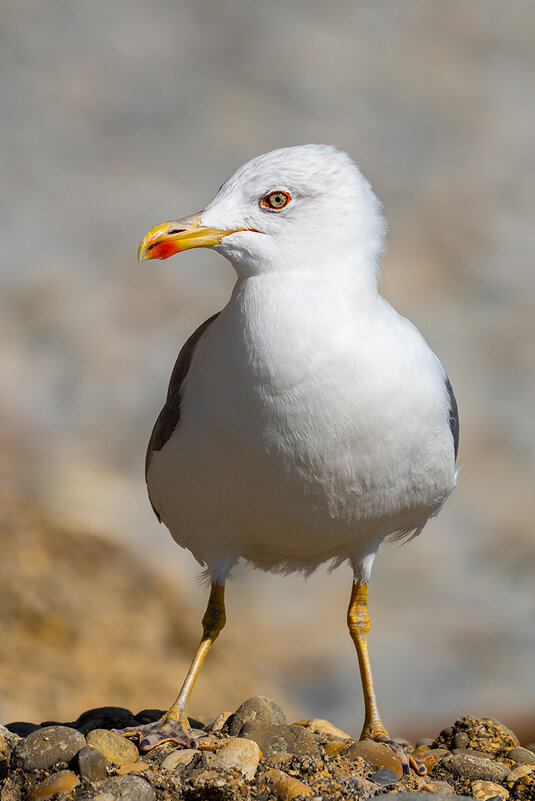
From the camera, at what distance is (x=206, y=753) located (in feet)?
11.7

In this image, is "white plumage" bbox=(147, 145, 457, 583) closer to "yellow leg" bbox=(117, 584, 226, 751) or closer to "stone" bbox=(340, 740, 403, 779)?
"yellow leg" bbox=(117, 584, 226, 751)

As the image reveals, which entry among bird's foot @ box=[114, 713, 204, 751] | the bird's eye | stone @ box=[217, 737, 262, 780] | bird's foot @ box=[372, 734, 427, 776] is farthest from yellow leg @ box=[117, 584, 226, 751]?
the bird's eye

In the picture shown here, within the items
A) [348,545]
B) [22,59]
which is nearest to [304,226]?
[348,545]

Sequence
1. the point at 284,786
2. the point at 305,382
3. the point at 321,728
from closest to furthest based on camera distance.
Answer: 1. the point at 284,786
2. the point at 305,382
3. the point at 321,728

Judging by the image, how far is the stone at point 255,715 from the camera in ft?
13.6

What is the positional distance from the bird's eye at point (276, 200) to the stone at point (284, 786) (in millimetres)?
1905

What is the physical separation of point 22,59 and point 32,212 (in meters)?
2.52

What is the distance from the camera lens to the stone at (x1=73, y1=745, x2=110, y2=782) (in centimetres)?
344

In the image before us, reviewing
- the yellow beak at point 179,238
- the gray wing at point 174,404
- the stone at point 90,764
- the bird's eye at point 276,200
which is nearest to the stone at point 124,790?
the stone at point 90,764

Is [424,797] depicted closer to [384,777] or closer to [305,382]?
[384,777]

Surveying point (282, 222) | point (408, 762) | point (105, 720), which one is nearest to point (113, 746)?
point (105, 720)

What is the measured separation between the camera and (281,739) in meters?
3.89

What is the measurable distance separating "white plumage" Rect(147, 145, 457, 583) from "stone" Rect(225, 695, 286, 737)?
62 cm

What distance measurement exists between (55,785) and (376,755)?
1130 millimetres
